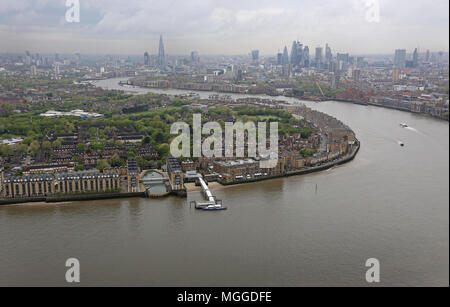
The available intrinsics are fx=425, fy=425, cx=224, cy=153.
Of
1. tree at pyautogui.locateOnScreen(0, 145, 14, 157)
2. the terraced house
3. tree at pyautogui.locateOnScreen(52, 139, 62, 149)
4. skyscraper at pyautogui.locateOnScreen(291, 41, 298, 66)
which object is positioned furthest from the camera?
skyscraper at pyautogui.locateOnScreen(291, 41, 298, 66)

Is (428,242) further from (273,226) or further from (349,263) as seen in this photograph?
(273,226)

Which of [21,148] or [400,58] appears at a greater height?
[400,58]

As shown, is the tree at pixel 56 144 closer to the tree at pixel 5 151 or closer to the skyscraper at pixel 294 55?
the tree at pixel 5 151

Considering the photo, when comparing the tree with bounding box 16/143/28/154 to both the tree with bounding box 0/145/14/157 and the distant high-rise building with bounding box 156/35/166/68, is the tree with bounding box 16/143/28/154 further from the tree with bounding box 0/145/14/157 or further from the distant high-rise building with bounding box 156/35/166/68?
the distant high-rise building with bounding box 156/35/166/68

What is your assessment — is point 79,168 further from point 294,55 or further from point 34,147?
point 294,55

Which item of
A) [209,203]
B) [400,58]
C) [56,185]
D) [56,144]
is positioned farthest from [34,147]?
[400,58]

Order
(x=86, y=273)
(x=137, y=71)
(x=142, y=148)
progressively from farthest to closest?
(x=137, y=71), (x=142, y=148), (x=86, y=273)

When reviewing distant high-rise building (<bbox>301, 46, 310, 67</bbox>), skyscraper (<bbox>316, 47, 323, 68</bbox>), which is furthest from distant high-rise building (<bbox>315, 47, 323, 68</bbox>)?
distant high-rise building (<bbox>301, 46, 310, 67</bbox>)
